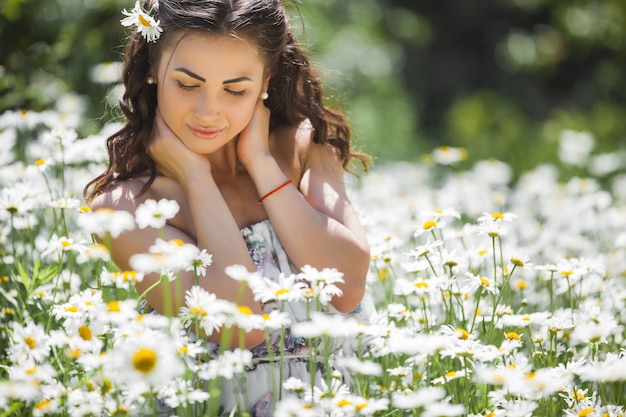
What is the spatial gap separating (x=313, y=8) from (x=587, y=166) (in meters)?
2.49

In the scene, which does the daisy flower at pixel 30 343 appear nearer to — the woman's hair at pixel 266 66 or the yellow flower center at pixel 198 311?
the yellow flower center at pixel 198 311

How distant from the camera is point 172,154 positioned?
196 centimetres

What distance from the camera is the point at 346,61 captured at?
623 centimetres

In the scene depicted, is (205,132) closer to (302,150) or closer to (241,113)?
(241,113)

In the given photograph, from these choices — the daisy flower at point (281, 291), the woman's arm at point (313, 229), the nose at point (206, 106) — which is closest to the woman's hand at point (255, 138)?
the woman's arm at point (313, 229)

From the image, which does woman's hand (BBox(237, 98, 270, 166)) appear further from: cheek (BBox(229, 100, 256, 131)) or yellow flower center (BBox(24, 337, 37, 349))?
yellow flower center (BBox(24, 337, 37, 349))

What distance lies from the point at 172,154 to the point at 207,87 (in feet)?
0.66

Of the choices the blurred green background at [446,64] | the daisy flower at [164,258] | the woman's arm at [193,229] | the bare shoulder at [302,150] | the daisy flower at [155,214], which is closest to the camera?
the daisy flower at [164,258]

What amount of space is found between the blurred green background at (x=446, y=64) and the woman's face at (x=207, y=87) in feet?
6.21

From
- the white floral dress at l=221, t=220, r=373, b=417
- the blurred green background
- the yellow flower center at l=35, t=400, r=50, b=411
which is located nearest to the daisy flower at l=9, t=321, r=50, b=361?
the yellow flower center at l=35, t=400, r=50, b=411

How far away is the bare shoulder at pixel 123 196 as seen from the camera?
1930 mm

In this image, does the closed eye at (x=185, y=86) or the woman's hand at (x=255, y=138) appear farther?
the woman's hand at (x=255, y=138)

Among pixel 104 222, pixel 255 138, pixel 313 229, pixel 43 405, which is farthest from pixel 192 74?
pixel 43 405

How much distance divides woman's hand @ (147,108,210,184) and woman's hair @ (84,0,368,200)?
0.04 meters
